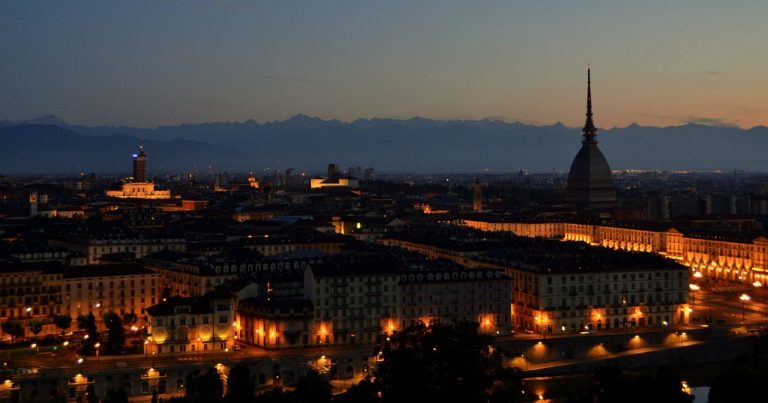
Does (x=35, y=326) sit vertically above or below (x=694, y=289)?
above

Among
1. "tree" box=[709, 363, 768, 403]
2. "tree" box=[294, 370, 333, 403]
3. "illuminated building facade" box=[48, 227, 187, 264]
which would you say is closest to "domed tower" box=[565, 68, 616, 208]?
"illuminated building facade" box=[48, 227, 187, 264]

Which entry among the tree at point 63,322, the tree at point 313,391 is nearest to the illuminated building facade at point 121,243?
the tree at point 63,322

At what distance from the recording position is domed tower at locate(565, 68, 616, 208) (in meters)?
132

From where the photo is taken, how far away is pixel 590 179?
5241 inches

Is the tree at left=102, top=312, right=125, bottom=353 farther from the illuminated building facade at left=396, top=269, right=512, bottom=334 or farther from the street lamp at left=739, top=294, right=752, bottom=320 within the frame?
the street lamp at left=739, top=294, right=752, bottom=320

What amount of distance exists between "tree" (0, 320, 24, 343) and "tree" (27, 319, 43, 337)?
474 mm

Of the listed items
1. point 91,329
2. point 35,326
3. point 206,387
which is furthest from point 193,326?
point 206,387

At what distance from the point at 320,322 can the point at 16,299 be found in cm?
1485

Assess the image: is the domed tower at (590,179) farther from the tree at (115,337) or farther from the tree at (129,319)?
the tree at (115,337)

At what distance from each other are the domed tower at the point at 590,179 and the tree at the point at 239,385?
8972cm

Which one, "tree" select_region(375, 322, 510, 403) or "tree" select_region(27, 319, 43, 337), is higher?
"tree" select_region(375, 322, 510, 403)

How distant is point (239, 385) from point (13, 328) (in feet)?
54.7

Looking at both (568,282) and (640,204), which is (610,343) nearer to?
(568,282)

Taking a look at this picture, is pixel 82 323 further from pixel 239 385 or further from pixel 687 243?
pixel 687 243
